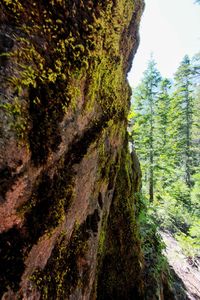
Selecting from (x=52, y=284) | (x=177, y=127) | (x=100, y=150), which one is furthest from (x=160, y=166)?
(x=52, y=284)

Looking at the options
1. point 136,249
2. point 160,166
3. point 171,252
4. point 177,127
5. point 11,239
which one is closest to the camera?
point 11,239

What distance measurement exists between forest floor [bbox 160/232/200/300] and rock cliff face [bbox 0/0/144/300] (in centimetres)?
743

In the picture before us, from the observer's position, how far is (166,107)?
3278 centimetres

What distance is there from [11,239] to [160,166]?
19196mm

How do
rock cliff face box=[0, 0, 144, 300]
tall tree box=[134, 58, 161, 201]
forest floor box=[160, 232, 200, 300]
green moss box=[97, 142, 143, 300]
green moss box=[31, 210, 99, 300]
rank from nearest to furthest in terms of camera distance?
rock cliff face box=[0, 0, 144, 300] → green moss box=[31, 210, 99, 300] → green moss box=[97, 142, 143, 300] → forest floor box=[160, 232, 200, 300] → tall tree box=[134, 58, 161, 201]

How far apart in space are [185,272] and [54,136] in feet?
38.6

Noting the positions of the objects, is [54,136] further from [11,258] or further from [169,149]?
[169,149]

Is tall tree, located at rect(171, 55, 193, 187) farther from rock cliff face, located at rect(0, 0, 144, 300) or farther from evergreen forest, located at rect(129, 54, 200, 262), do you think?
rock cliff face, located at rect(0, 0, 144, 300)

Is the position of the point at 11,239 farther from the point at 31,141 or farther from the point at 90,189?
the point at 90,189

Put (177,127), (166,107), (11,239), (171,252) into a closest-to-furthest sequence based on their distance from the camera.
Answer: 1. (11,239)
2. (171,252)
3. (177,127)
4. (166,107)

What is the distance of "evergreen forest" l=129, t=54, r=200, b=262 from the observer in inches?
631

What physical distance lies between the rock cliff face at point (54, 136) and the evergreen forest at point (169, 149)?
30.1 feet

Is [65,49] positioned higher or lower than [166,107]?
lower

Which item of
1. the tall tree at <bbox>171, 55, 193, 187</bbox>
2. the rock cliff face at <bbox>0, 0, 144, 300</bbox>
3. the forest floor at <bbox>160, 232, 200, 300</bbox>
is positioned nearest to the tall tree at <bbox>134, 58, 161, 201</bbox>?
the tall tree at <bbox>171, 55, 193, 187</bbox>
